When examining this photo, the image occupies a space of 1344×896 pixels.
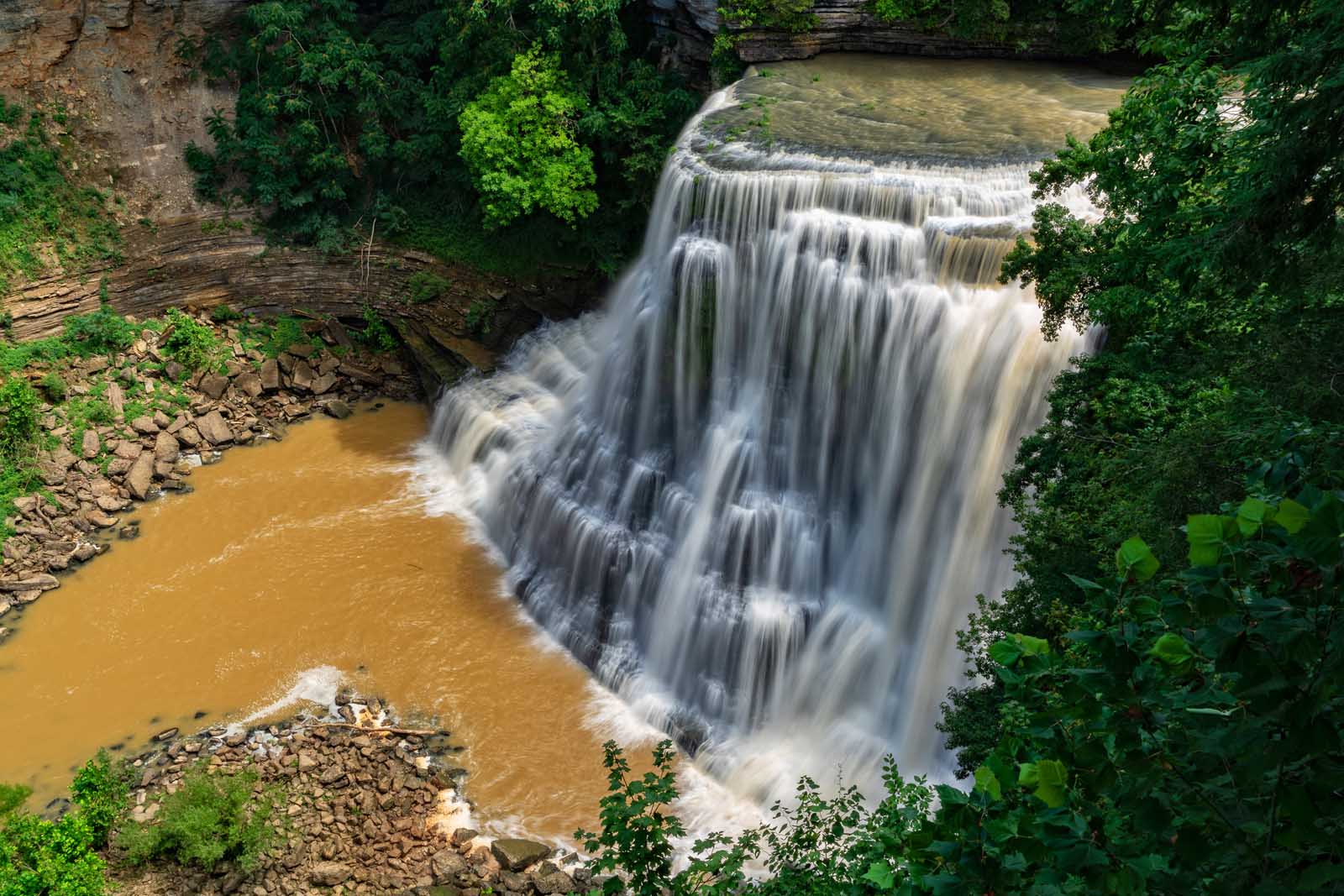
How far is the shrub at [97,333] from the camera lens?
21.9 metres

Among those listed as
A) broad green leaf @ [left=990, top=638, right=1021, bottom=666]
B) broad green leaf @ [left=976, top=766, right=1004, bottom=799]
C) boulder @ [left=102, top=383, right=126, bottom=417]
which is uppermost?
broad green leaf @ [left=990, top=638, right=1021, bottom=666]

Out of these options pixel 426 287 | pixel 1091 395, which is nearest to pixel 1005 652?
pixel 1091 395

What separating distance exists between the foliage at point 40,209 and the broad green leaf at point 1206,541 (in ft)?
82.5

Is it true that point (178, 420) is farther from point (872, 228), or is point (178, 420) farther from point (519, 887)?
point (872, 228)

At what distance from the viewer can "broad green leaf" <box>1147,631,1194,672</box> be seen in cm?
349

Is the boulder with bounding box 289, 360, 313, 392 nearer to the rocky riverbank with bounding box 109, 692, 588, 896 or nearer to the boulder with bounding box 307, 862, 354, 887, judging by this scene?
the rocky riverbank with bounding box 109, 692, 588, 896

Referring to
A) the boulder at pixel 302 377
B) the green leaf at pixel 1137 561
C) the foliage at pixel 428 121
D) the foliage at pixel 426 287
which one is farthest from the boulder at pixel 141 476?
the green leaf at pixel 1137 561

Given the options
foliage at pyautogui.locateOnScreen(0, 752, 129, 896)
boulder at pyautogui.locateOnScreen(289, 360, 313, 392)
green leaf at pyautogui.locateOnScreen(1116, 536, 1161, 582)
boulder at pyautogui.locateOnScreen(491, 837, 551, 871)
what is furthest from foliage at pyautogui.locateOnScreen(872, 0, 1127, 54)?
foliage at pyautogui.locateOnScreen(0, 752, 129, 896)

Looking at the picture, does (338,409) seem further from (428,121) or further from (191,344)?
(428,121)

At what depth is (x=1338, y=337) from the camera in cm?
743

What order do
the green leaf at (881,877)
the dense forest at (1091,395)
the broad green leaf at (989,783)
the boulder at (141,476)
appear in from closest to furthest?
the dense forest at (1091,395) → the broad green leaf at (989,783) → the green leaf at (881,877) → the boulder at (141,476)

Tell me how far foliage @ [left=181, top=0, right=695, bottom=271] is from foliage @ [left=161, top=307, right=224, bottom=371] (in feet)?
11.1

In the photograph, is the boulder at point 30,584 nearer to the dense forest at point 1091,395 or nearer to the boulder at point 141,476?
the boulder at point 141,476

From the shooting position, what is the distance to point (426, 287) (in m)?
23.9
